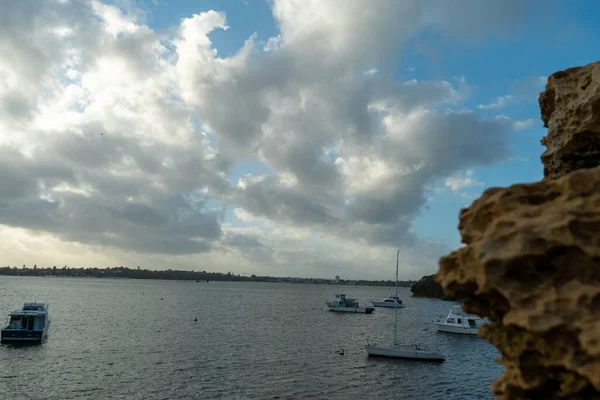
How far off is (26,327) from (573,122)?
2077 inches

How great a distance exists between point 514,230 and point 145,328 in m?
62.9

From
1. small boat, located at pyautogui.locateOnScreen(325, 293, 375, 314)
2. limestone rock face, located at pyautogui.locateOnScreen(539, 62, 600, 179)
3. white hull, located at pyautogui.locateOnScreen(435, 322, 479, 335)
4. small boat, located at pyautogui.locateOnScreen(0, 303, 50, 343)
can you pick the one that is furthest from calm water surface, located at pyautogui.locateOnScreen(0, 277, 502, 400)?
small boat, located at pyautogui.locateOnScreen(325, 293, 375, 314)

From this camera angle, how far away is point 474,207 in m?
8.22

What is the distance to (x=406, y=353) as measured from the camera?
4269cm

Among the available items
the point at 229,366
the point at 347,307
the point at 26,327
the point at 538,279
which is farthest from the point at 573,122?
the point at 347,307

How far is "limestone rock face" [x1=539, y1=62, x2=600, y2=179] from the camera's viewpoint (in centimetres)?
920

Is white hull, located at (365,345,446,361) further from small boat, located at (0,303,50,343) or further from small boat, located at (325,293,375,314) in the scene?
small boat, located at (325,293,375,314)

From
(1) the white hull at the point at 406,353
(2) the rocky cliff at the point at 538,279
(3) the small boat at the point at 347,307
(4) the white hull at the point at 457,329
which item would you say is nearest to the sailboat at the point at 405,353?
(1) the white hull at the point at 406,353

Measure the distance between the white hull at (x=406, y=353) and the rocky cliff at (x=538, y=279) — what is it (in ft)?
120

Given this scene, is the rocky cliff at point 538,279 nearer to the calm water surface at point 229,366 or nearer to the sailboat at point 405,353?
the calm water surface at point 229,366

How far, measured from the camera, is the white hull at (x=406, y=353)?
42.6 metres

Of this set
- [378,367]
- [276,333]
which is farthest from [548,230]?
[276,333]

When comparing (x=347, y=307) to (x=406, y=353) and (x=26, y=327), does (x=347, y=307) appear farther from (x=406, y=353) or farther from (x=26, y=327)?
(x=26, y=327)

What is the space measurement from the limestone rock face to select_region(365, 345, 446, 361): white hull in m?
35.3
